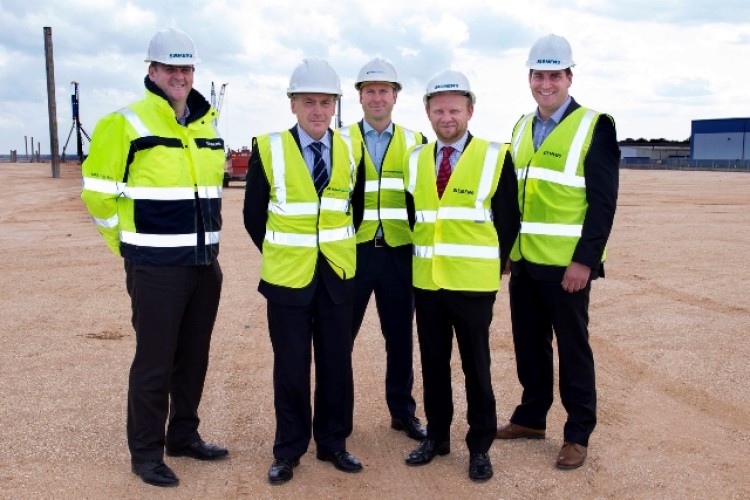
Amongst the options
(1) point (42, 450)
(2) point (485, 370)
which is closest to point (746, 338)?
(2) point (485, 370)

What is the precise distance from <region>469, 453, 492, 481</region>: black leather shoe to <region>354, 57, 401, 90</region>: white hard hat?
2.48m

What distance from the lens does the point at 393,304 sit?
16.5 ft

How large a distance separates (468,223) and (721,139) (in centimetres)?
6704

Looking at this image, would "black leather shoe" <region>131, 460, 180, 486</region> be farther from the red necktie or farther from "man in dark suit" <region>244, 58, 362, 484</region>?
the red necktie

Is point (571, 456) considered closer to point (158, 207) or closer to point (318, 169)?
point (318, 169)

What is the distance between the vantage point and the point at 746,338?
745 centimetres

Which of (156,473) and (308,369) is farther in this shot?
(308,369)

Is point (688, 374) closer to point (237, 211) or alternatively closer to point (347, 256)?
point (347, 256)

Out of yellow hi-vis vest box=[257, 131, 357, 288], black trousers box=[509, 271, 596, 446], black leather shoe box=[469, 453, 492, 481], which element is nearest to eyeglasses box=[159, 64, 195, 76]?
yellow hi-vis vest box=[257, 131, 357, 288]

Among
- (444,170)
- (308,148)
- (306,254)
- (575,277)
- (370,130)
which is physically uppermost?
(370,130)

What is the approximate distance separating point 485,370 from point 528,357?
66cm

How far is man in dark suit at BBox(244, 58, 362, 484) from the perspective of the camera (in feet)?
14.2

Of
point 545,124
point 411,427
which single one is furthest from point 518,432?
point 545,124

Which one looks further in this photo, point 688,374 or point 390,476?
point 688,374
